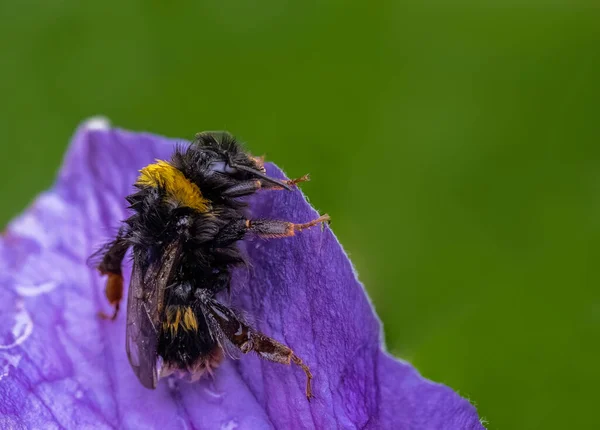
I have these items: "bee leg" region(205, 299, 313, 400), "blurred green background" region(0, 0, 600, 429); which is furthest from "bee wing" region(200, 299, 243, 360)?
"blurred green background" region(0, 0, 600, 429)

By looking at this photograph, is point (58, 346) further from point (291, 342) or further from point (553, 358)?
point (553, 358)

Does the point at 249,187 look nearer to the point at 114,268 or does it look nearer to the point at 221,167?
the point at 221,167

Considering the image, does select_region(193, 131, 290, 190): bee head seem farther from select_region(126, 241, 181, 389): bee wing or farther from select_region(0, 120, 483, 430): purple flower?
select_region(126, 241, 181, 389): bee wing

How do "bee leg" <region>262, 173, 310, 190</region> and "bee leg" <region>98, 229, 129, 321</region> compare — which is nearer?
"bee leg" <region>262, 173, 310, 190</region>

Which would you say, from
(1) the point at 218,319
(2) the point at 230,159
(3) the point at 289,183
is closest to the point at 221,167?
(2) the point at 230,159

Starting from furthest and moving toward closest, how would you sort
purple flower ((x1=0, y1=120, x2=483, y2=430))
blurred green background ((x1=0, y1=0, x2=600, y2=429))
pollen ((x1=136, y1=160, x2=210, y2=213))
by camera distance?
1. blurred green background ((x1=0, y1=0, x2=600, y2=429))
2. pollen ((x1=136, y1=160, x2=210, y2=213))
3. purple flower ((x1=0, y1=120, x2=483, y2=430))

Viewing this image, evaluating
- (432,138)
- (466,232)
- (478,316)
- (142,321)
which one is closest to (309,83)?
(432,138)

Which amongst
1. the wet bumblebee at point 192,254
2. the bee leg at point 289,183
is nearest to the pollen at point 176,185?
the wet bumblebee at point 192,254
